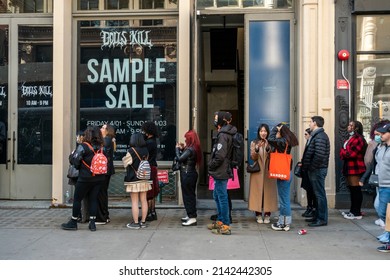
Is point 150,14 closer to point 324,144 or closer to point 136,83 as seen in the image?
point 136,83

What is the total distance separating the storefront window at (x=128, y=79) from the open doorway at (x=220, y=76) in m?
2.28

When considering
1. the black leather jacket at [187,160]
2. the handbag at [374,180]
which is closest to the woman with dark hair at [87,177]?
the black leather jacket at [187,160]

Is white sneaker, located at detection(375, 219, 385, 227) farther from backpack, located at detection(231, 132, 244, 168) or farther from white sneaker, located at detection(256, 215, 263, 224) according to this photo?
backpack, located at detection(231, 132, 244, 168)

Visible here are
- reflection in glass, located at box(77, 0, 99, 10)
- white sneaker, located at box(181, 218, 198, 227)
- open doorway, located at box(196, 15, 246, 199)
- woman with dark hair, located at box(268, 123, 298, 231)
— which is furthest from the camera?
open doorway, located at box(196, 15, 246, 199)

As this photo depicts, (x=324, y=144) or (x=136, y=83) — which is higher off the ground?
(x=136, y=83)

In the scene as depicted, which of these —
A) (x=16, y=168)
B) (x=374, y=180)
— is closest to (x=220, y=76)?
(x=16, y=168)

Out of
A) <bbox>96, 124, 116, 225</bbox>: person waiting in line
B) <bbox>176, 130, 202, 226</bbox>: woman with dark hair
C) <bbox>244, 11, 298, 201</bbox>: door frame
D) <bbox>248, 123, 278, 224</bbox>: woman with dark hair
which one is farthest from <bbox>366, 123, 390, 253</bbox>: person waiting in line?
<bbox>96, 124, 116, 225</bbox>: person waiting in line

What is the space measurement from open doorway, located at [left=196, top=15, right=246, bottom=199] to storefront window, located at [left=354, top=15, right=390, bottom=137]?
362cm

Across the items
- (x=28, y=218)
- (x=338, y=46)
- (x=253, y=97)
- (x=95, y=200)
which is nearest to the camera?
(x=95, y=200)

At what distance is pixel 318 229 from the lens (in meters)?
7.84

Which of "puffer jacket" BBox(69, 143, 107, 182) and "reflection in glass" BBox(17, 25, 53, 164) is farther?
"reflection in glass" BBox(17, 25, 53, 164)

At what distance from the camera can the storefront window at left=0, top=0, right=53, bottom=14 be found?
1039cm

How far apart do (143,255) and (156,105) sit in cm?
453

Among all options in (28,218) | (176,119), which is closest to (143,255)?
(28,218)
